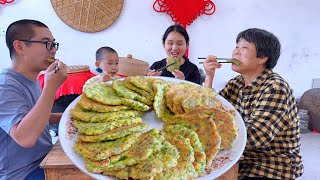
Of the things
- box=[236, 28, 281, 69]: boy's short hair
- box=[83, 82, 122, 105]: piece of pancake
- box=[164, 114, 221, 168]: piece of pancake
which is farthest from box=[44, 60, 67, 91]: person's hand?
box=[236, 28, 281, 69]: boy's short hair

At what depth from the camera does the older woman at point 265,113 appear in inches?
60.1

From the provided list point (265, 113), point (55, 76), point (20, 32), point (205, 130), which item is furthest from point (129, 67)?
point (205, 130)

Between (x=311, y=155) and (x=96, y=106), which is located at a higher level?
(x=96, y=106)

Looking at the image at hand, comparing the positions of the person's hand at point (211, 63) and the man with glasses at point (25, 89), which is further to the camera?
the person's hand at point (211, 63)

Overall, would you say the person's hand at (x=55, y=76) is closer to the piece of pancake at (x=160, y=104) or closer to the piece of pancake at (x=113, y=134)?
the piece of pancake at (x=113, y=134)

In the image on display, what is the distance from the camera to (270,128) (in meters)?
1.50

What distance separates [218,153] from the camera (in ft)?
4.07

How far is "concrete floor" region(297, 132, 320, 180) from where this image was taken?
3.10 m

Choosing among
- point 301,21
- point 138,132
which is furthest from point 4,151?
point 301,21

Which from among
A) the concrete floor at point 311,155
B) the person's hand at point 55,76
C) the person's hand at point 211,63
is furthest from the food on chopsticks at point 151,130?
the concrete floor at point 311,155

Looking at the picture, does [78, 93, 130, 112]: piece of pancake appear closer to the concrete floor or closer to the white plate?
the white plate

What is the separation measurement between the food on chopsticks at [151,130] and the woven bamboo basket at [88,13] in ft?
9.87

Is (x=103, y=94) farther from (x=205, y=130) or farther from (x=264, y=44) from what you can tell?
(x=264, y=44)

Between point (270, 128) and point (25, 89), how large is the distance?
1.47m
